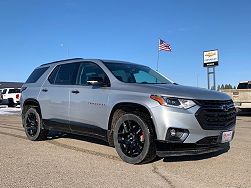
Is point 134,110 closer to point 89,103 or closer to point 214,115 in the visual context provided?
point 89,103

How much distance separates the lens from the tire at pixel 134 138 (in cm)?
624

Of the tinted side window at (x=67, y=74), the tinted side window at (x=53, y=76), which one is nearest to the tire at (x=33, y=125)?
the tinted side window at (x=53, y=76)

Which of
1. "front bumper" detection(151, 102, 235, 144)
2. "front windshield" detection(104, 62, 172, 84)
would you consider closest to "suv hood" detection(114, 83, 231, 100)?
"front bumper" detection(151, 102, 235, 144)

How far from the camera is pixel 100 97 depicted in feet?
23.3

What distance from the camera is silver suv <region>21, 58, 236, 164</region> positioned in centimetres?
607

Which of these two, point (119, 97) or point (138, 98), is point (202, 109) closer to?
point (138, 98)

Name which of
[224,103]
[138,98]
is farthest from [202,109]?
[138,98]

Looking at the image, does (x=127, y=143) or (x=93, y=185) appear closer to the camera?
(x=93, y=185)

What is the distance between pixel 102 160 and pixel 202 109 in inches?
74.8

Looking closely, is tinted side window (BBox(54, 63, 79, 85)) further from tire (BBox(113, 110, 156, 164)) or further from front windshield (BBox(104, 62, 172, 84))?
tire (BBox(113, 110, 156, 164))

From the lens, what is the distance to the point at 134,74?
756 centimetres

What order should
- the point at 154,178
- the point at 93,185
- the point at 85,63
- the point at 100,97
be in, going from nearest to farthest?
1. the point at 93,185
2. the point at 154,178
3. the point at 100,97
4. the point at 85,63

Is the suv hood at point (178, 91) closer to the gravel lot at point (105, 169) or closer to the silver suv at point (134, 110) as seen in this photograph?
the silver suv at point (134, 110)

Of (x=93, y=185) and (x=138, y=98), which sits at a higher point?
(x=138, y=98)
